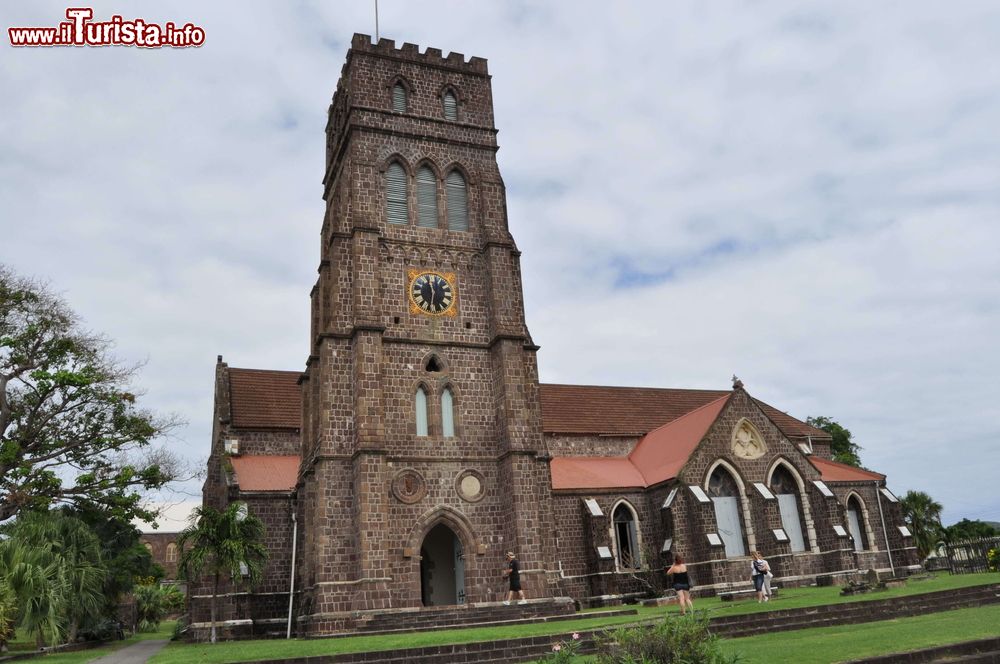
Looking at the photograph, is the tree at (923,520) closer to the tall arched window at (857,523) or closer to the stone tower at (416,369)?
the tall arched window at (857,523)

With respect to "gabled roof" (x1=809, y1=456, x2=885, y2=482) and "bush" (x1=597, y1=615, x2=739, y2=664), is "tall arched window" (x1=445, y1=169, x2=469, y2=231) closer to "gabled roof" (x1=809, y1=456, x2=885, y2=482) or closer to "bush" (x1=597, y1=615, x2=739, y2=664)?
"gabled roof" (x1=809, y1=456, x2=885, y2=482)

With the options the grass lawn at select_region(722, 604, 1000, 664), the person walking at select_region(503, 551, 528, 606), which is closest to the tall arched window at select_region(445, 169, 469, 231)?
the person walking at select_region(503, 551, 528, 606)

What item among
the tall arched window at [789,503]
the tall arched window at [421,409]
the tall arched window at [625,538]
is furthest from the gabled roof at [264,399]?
the tall arched window at [789,503]

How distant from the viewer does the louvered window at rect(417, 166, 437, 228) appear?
30.3 meters

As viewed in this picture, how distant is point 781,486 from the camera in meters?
33.5

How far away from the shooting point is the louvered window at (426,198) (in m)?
30.3

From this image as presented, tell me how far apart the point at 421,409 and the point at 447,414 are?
97 cm

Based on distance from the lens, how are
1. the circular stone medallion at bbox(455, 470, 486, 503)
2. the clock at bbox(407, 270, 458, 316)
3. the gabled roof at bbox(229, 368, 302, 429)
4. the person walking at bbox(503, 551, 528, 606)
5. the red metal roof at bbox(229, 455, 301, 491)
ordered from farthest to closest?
the gabled roof at bbox(229, 368, 302, 429), the red metal roof at bbox(229, 455, 301, 491), the clock at bbox(407, 270, 458, 316), the circular stone medallion at bbox(455, 470, 486, 503), the person walking at bbox(503, 551, 528, 606)

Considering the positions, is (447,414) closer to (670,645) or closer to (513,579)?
(513,579)

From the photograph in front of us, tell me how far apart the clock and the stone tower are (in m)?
0.05

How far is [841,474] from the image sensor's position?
121 feet

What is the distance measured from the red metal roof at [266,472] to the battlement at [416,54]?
1745 centimetres

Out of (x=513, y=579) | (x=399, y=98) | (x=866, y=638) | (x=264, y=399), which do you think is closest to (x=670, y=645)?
(x=866, y=638)

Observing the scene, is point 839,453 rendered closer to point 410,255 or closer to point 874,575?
point 874,575
